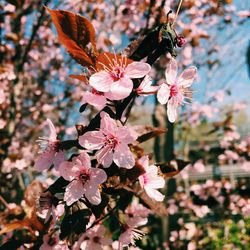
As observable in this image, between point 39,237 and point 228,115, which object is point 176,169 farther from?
point 228,115

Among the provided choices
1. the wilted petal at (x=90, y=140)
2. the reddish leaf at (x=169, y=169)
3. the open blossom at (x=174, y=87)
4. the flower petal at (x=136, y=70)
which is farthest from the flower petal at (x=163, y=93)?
the reddish leaf at (x=169, y=169)

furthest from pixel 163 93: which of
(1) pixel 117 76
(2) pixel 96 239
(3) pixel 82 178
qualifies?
(2) pixel 96 239

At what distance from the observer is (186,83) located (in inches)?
51.4

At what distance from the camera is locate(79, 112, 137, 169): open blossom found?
1.17 m

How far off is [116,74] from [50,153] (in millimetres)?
379

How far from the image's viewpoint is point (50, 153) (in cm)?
132

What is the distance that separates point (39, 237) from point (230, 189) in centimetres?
364

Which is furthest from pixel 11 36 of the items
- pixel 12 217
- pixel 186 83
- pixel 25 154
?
pixel 186 83

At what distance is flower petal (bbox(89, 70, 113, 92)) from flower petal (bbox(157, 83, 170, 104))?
172mm

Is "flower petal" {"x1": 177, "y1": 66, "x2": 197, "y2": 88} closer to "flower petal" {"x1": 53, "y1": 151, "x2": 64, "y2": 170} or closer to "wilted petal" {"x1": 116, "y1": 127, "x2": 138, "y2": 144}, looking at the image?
"wilted petal" {"x1": 116, "y1": 127, "x2": 138, "y2": 144}

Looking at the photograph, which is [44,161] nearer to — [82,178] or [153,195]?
[82,178]

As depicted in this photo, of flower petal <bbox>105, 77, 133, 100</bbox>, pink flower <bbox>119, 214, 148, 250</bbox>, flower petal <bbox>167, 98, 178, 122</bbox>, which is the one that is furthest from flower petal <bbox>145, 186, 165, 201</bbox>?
flower petal <bbox>105, 77, 133, 100</bbox>

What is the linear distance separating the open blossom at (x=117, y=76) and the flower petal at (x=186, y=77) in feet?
0.64

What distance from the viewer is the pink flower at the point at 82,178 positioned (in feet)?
3.99
